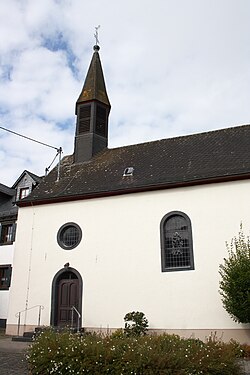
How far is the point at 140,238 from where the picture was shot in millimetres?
15109

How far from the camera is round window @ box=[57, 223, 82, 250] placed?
647 inches

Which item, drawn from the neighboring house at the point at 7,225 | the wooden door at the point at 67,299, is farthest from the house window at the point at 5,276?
the wooden door at the point at 67,299

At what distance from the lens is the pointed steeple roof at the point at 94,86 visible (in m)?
21.6

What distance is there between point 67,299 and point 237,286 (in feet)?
25.0

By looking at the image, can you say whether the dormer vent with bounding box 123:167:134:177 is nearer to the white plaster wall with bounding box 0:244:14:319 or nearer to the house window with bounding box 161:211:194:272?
the house window with bounding box 161:211:194:272

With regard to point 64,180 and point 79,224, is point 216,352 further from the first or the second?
point 64,180

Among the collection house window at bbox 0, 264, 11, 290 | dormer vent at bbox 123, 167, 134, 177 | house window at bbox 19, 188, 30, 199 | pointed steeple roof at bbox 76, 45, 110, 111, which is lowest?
house window at bbox 0, 264, 11, 290

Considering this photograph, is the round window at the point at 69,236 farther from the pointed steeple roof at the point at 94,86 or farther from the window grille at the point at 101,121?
the pointed steeple roof at the point at 94,86

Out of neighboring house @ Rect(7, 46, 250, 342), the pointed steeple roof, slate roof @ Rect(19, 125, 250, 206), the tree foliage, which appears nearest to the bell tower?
the pointed steeple roof

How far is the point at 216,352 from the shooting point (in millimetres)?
6668

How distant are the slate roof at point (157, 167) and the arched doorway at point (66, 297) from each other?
11.6ft

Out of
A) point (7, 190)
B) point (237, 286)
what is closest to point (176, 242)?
point (237, 286)

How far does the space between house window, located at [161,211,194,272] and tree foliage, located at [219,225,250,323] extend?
71.0 inches

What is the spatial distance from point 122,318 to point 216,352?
8218 mm
